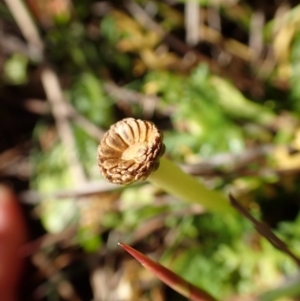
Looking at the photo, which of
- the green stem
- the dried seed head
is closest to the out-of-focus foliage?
the green stem

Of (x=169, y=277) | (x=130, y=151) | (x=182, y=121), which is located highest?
(x=130, y=151)

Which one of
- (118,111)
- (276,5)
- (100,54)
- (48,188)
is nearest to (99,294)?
(48,188)

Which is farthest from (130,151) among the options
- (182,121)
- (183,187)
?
(182,121)

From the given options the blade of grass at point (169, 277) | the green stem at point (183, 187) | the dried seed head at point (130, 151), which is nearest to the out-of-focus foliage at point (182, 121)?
the green stem at point (183, 187)

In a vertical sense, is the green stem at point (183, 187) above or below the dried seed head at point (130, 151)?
below

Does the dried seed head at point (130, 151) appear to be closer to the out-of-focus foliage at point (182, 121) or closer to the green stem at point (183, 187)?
the green stem at point (183, 187)

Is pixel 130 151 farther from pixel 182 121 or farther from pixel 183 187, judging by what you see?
pixel 182 121
